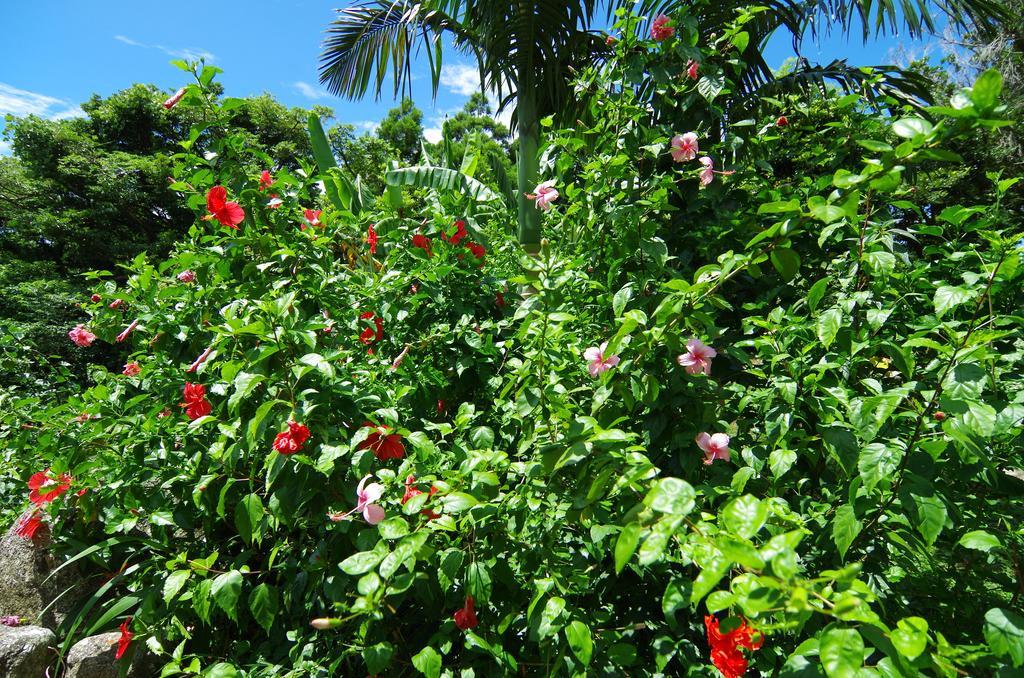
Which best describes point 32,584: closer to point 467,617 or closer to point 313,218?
point 313,218

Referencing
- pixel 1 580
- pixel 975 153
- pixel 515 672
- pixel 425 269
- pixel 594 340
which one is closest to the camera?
pixel 515 672

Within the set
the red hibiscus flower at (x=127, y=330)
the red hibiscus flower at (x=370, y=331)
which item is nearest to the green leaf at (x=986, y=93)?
the red hibiscus flower at (x=370, y=331)

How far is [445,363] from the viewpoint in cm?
187

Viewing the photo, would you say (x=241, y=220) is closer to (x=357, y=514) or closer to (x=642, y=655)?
(x=357, y=514)

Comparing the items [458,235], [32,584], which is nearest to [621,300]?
[458,235]

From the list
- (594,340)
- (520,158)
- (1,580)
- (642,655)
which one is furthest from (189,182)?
(520,158)

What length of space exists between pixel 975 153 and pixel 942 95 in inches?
56.1

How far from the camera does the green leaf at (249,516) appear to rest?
1.28 metres

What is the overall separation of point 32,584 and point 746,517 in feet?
10.6

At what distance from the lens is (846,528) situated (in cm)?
105

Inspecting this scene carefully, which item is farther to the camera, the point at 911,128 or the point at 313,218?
the point at 313,218

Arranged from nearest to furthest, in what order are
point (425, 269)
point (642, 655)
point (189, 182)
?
1. point (642, 655)
2. point (189, 182)
3. point (425, 269)

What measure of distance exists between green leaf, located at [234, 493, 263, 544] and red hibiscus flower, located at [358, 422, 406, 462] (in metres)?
0.27

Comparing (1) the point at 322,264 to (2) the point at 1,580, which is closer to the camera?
(1) the point at 322,264
